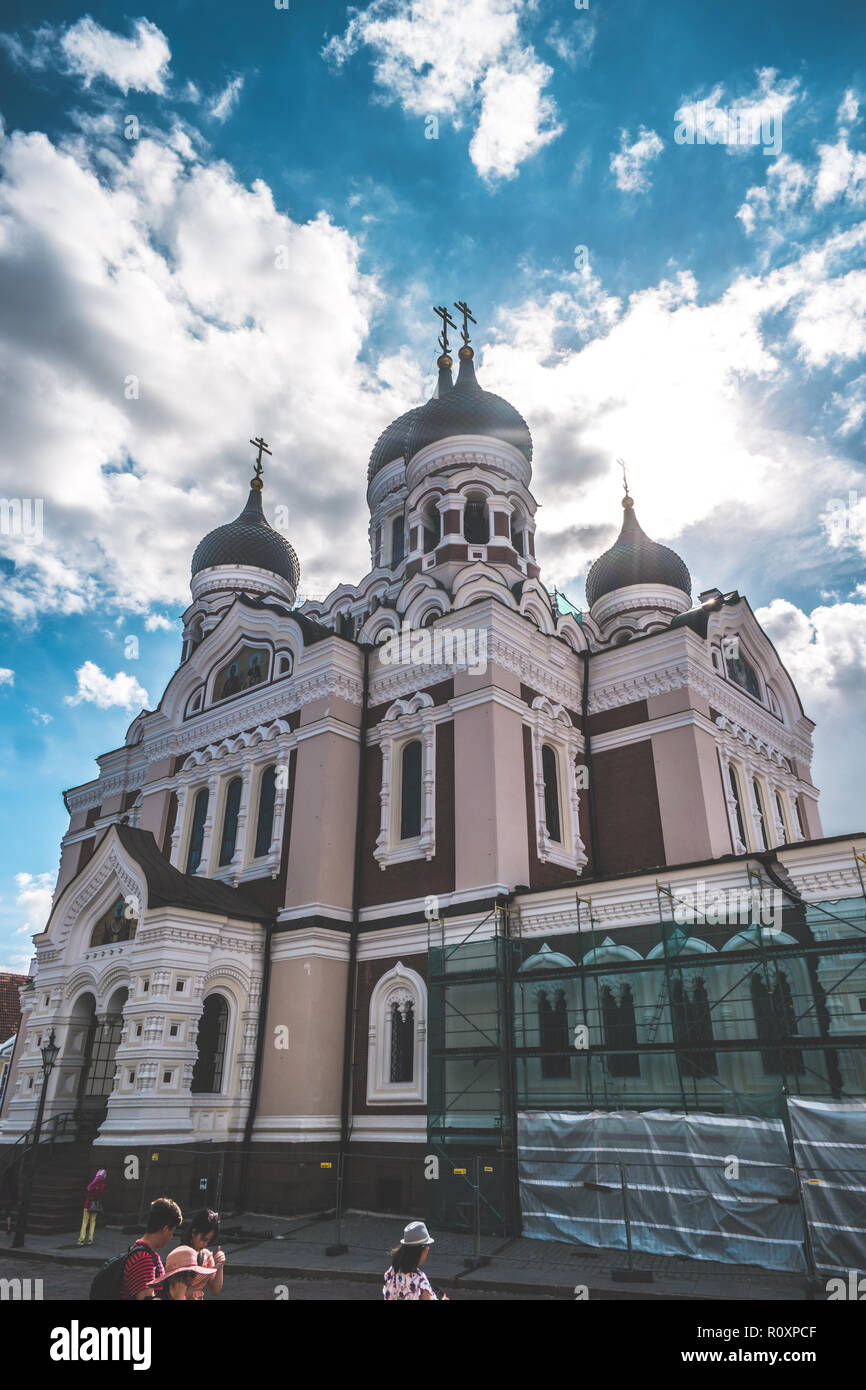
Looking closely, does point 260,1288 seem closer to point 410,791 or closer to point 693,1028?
point 693,1028

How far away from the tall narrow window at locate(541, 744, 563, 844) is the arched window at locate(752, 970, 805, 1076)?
19.3 ft

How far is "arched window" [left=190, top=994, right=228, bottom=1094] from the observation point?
15.4 meters

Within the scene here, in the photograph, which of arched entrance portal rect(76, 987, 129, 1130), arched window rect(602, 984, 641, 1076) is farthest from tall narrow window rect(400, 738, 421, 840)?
arched entrance portal rect(76, 987, 129, 1130)

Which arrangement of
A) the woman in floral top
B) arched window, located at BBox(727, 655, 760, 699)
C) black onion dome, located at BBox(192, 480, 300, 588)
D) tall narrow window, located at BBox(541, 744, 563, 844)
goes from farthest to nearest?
black onion dome, located at BBox(192, 480, 300, 588), arched window, located at BBox(727, 655, 760, 699), tall narrow window, located at BBox(541, 744, 563, 844), the woman in floral top

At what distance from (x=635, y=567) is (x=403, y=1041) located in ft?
47.4

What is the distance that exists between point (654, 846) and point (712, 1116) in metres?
6.75

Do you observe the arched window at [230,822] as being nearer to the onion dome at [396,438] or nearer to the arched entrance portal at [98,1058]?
the arched entrance portal at [98,1058]

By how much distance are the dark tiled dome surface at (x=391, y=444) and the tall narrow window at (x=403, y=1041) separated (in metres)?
16.6

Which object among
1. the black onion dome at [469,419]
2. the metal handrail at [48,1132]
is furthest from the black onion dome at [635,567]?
the metal handrail at [48,1132]

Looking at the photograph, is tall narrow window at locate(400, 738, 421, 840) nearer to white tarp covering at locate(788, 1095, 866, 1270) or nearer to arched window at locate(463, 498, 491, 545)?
arched window at locate(463, 498, 491, 545)

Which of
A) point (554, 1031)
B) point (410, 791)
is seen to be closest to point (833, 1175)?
point (554, 1031)

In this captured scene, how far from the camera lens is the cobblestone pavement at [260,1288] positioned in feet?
29.4

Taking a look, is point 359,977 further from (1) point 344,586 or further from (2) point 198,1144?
(1) point 344,586

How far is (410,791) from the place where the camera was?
55.9ft
